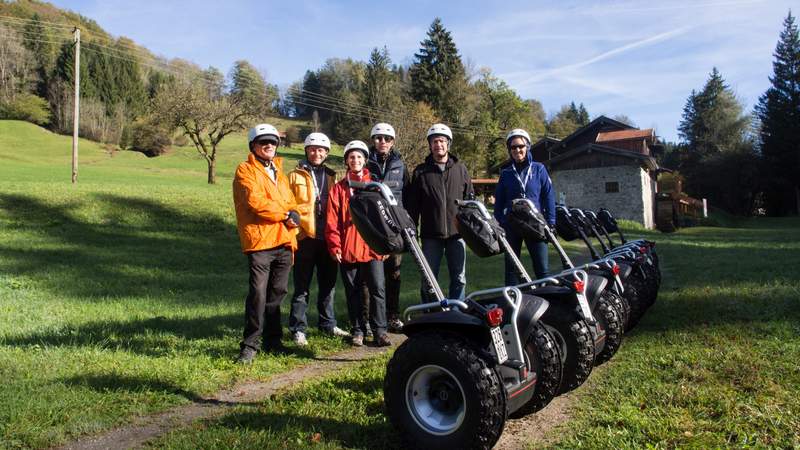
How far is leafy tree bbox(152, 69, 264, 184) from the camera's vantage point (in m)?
37.5

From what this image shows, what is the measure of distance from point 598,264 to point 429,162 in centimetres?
203

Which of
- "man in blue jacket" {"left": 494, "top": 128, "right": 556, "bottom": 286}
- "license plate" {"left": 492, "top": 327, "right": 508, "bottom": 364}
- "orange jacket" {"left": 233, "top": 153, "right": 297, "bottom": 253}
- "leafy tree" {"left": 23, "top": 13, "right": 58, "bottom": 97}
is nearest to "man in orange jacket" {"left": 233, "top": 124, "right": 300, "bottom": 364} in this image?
"orange jacket" {"left": 233, "top": 153, "right": 297, "bottom": 253}

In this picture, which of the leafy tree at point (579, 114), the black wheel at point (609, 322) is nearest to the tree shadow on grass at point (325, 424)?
the black wheel at point (609, 322)

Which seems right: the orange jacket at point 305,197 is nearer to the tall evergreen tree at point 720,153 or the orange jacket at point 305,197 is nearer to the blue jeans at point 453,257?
the blue jeans at point 453,257

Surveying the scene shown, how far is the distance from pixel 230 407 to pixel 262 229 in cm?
165

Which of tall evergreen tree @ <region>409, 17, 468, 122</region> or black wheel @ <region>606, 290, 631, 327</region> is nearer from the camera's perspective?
black wheel @ <region>606, 290, 631, 327</region>

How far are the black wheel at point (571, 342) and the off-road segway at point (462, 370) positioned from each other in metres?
0.37

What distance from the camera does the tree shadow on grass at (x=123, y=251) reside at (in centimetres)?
966

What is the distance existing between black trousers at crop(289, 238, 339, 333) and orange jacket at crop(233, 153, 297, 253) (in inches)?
34.2

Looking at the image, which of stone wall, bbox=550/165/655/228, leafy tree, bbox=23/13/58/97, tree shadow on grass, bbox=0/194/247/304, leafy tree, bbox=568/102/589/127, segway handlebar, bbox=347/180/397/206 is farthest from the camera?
leafy tree, bbox=568/102/589/127

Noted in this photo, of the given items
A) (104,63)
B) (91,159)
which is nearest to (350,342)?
(91,159)

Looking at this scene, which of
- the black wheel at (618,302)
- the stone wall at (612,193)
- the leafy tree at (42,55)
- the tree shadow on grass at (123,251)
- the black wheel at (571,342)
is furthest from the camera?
the leafy tree at (42,55)

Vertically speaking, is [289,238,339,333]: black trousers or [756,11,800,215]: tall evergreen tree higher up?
[756,11,800,215]: tall evergreen tree

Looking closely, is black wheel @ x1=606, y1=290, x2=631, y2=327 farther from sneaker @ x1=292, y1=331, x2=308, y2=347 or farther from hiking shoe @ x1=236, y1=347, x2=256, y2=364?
hiking shoe @ x1=236, y1=347, x2=256, y2=364
